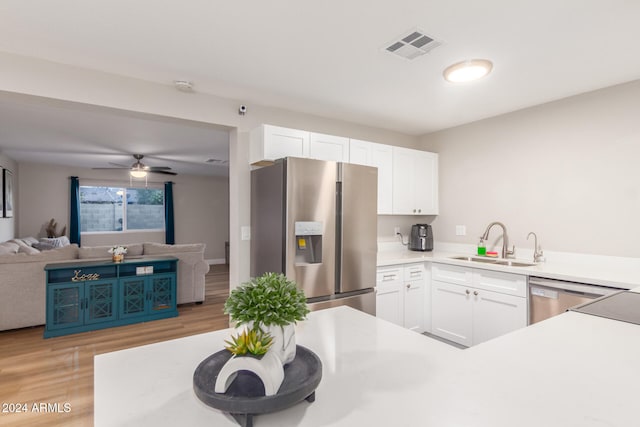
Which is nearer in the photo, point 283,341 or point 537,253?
point 283,341

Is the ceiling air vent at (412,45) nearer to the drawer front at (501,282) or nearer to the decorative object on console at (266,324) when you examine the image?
the decorative object on console at (266,324)

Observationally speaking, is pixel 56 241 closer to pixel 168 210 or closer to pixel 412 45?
pixel 168 210

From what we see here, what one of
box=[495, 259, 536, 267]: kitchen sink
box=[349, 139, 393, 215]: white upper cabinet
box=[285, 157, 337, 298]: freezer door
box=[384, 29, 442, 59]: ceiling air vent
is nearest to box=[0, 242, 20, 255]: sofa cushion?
box=[285, 157, 337, 298]: freezer door

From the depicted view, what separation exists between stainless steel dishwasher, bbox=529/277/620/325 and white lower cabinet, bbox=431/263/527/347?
0.20ft

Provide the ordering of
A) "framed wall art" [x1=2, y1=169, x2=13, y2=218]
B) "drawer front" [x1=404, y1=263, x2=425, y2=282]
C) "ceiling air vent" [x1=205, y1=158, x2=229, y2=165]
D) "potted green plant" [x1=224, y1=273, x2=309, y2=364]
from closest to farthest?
"potted green plant" [x1=224, y1=273, x2=309, y2=364] → "drawer front" [x1=404, y1=263, x2=425, y2=282] → "framed wall art" [x1=2, y1=169, x2=13, y2=218] → "ceiling air vent" [x1=205, y1=158, x2=229, y2=165]

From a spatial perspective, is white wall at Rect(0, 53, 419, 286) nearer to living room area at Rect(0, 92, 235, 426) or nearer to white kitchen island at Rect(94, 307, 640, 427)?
living room area at Rect(0, 92, 235, 426)

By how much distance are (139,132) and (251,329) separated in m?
4.33

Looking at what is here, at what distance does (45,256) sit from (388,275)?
152 inches

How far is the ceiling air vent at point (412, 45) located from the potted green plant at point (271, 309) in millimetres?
1751

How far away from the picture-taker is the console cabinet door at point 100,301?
3766mm

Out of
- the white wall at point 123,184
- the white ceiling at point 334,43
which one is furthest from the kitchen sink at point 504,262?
the white wall at point 123,184

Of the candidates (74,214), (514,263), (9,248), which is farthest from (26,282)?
(514,263)

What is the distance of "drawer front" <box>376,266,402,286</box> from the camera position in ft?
9.98

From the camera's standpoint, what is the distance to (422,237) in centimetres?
383
